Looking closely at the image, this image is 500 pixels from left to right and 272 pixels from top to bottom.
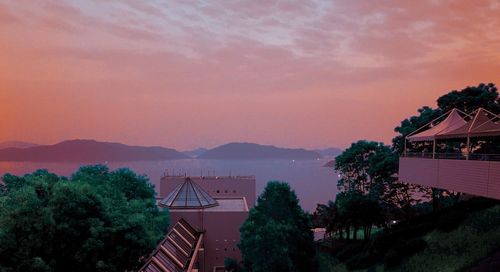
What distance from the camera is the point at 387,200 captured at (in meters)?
35.8

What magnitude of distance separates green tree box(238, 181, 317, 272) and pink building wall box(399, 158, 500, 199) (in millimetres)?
8179

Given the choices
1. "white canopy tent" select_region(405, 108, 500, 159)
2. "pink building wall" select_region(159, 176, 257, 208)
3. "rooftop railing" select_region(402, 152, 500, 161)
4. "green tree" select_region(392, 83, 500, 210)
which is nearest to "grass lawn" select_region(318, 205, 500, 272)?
"rooftop railing" select_region(402, 152, 500, 161)

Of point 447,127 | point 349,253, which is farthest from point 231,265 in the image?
point 447,127

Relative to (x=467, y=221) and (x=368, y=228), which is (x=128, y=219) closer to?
(x=467, y=221)

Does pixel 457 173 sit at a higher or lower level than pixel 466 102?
lower

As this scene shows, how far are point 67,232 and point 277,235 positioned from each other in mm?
12645

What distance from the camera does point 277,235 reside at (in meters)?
24.5

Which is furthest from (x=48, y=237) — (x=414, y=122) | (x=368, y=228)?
(x=368, y=228)

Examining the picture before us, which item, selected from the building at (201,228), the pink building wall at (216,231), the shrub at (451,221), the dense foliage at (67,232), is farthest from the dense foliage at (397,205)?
the dense foliage at (67,232)

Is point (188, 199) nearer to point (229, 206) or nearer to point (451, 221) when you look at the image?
point (229, 206)

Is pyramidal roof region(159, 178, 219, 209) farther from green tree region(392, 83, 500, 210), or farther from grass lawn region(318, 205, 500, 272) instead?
green tree region(392, 83, 500, 210)

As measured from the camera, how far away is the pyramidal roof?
36344 mm

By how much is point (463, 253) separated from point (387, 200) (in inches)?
688

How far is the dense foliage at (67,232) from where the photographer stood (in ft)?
53.2
